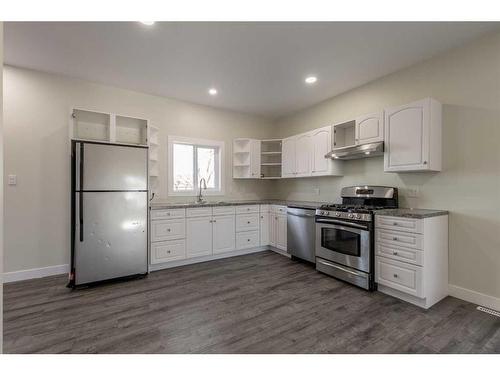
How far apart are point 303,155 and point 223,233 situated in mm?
1960

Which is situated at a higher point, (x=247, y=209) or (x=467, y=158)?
(x=467, y=158)

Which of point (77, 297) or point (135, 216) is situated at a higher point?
point (135, 216)

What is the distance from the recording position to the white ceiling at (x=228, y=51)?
2.31 meters

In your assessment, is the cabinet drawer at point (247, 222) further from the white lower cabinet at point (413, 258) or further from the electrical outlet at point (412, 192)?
the electrical outlet at point (412, 192)

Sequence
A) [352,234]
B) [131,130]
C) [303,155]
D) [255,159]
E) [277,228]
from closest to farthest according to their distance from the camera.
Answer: [352,234] < [131,130] < [303,155] < [277,228] < [255,159]

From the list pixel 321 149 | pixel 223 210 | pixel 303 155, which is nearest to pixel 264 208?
pixel 223 210

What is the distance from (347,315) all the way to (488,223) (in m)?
1.73

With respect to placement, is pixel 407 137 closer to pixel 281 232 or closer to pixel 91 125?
pixel 281 232

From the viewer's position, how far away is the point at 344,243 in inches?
122

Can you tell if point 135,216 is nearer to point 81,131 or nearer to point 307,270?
point 81,131

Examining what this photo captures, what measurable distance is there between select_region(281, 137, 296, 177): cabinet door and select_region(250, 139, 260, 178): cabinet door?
0.51 metres
